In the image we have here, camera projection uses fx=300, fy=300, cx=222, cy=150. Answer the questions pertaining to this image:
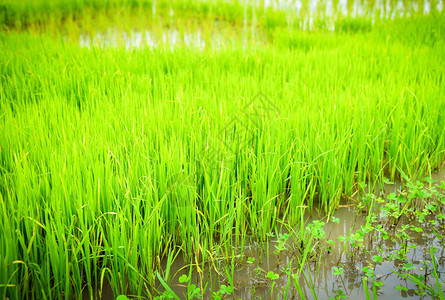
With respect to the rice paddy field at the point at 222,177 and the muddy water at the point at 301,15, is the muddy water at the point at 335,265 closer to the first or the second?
the rice paddy field at the point at 222,177

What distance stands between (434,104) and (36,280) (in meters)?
2.70

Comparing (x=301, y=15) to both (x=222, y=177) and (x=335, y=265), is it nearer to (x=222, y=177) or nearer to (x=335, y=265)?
(x=222, y=177)

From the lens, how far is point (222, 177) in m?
1.55

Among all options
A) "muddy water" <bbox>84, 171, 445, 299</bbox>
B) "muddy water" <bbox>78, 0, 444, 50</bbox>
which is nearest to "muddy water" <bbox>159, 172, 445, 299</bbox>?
"muddy water" <bbox>84, 171, 445, 299</bbox>

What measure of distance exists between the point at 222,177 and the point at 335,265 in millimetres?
666

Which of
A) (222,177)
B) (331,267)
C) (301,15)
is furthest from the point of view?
(301,15)

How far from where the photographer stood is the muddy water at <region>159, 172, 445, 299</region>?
1.23 metres

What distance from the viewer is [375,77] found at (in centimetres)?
288

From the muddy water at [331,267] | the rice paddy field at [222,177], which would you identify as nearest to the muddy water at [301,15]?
the rice paddy field at [222,177]

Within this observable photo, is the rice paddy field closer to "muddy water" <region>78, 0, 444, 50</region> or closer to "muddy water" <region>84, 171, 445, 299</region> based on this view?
"muddy water" <region>84, 171, 445, 299</region>

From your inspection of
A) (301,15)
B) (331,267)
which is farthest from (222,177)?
(301,15)

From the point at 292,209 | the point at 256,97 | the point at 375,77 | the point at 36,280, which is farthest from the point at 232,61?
the point at 36,280

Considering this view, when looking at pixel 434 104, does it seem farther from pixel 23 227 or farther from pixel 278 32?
pixel 278 32

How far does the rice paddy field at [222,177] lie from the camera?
1.23 meters
